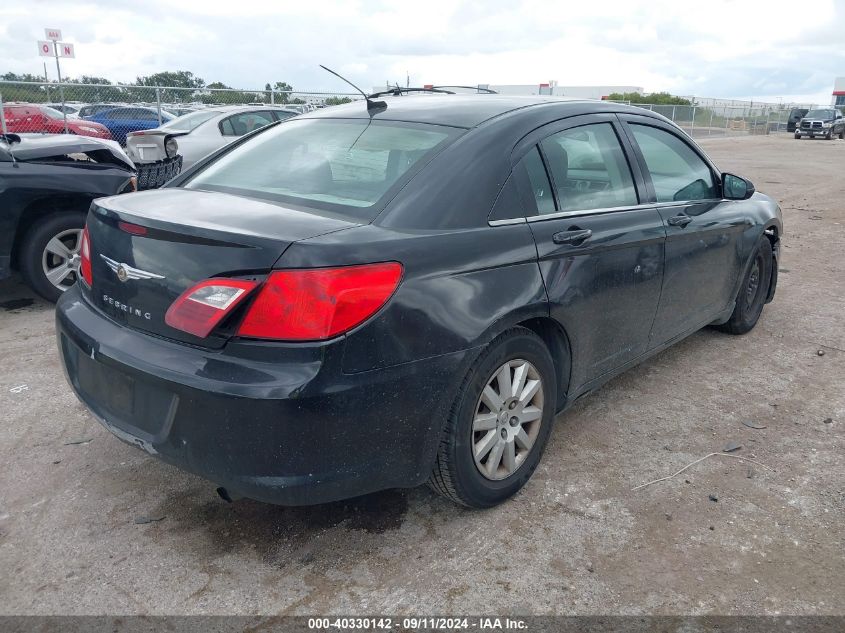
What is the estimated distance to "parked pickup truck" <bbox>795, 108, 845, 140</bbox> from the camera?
37406mm

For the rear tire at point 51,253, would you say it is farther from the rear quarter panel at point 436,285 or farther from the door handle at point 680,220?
the door handle at point 680,220

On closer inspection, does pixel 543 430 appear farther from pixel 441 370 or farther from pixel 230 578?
pixel 230 578

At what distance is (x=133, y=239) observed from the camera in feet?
8.31

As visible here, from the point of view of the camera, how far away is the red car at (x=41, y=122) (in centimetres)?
1388

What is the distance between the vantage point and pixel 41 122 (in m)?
14.5

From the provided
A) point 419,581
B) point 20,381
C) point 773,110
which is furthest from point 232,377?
point 773,110

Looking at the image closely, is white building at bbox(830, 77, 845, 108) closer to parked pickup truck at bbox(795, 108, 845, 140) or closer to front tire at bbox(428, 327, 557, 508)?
parked pickup truck at bbox(795, 108, 845, 140)

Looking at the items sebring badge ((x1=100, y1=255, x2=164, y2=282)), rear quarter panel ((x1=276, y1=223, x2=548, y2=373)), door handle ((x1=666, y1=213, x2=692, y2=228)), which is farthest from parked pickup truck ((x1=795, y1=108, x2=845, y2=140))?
sebring badge ((x1=100, y1=255, x2=164, y2=282))

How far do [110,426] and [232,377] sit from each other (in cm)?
72

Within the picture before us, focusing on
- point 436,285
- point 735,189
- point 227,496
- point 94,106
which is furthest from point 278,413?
point 94,106

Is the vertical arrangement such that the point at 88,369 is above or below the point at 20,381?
above

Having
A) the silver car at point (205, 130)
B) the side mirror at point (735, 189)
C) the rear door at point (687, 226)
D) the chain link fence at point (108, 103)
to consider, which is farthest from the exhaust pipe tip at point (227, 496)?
the chain link fence at point (108, 103)

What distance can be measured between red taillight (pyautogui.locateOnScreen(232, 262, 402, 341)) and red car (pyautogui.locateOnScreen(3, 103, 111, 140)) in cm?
1338

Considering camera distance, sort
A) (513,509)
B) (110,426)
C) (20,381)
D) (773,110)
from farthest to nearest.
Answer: (773,110), (20,381), (513,509), (110,426)
